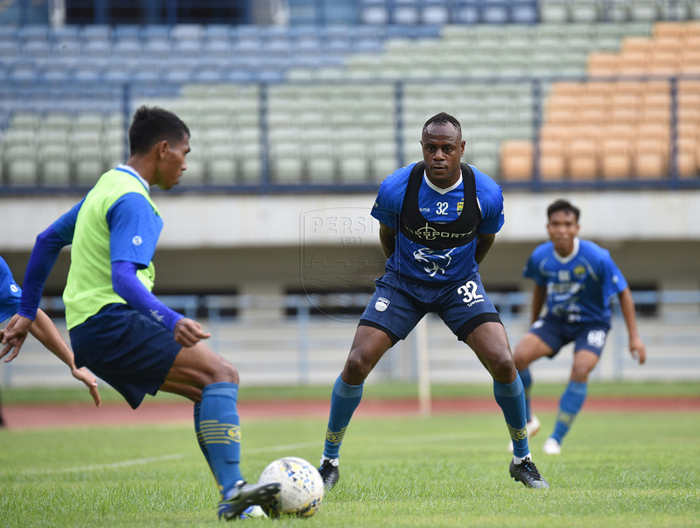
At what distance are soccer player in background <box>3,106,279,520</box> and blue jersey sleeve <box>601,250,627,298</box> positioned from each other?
4.98 metres

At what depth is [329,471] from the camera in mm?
5266

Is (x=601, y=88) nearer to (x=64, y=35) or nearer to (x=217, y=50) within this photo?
(x=217, y=50)

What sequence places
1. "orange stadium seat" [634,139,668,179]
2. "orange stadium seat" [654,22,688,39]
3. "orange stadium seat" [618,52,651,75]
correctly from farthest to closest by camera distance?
"orange stadium seat" [654,22,688,39] < "orange stadium seat" [618,52,651,75] < "orange stadium seat" [634,139,668,179]

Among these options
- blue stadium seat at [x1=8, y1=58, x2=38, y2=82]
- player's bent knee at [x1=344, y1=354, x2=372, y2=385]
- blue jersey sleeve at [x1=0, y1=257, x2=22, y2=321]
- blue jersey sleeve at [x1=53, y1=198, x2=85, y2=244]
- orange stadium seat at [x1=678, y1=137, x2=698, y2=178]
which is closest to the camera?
blue jersey sleeve at [x1=53, y1=198, x2=85, y2=244]

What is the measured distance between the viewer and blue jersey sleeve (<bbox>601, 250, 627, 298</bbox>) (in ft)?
25.8

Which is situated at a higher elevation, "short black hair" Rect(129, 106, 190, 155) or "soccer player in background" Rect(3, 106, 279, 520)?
"short black hair" Rect(129, 106, 190, 155)

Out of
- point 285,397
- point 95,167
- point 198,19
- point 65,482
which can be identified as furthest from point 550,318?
point 198,19

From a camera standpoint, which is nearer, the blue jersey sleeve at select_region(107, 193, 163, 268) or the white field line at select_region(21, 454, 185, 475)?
the blue jersey sleeve at select_region(107, 193, 163, 268)

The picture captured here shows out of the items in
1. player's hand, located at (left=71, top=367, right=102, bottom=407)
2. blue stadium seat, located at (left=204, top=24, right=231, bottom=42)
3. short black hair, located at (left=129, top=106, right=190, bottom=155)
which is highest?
blue stadium seat, located at (left=204, top=24, right=231, bottom=42)

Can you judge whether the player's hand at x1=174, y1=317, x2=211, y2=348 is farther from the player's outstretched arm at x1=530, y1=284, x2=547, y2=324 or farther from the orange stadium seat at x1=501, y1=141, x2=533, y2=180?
the orange stadium seat at x1=501, y1=141, x2=533, y2=180

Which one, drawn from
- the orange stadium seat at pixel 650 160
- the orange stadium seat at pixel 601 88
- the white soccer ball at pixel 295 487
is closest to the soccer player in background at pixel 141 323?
the white soccer ball at pixel 295 487

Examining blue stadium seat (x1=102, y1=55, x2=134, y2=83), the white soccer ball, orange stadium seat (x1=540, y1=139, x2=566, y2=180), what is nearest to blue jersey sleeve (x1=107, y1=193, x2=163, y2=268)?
the white soccer ball

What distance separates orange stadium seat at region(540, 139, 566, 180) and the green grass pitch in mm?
8522

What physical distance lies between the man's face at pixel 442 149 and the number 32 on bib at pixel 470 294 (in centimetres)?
70
